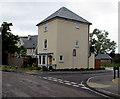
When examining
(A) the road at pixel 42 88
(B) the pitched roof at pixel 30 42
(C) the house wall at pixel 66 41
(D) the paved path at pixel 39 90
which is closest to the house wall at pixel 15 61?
(C) the house wall at pixel 66 41

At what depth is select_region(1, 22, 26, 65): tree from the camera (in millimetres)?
35281

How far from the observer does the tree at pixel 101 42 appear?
243 ft

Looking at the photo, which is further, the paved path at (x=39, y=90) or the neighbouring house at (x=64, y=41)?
the neighbouring house at (x=64, y=41)

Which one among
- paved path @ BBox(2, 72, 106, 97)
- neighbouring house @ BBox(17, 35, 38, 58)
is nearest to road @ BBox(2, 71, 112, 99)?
paved path @ BBox(2, 72, 106, 97)

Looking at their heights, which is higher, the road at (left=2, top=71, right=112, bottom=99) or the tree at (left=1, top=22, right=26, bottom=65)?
the tree at (left=1, top=22, right=26, bottom=65)

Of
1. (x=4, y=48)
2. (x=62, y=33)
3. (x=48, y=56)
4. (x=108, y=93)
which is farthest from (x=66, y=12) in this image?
(x=108, y=93)

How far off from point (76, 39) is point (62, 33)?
283 centimetres

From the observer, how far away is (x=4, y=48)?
35.2 metres

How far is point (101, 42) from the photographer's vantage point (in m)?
74.8

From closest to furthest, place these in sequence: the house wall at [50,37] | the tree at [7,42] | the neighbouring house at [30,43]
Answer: the house wall at [50,37]
the tree at [7,42]
the neighbouring house at [30,43]

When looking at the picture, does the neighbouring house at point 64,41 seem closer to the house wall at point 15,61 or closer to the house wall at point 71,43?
the house wall at point 71,43

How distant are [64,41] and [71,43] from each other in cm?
140

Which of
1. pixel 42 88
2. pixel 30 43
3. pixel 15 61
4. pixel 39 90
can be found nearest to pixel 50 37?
pixel 15 61

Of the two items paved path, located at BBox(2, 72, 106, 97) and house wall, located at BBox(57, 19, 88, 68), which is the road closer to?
paved path, located at BBox(2, 72, 106, 97)
